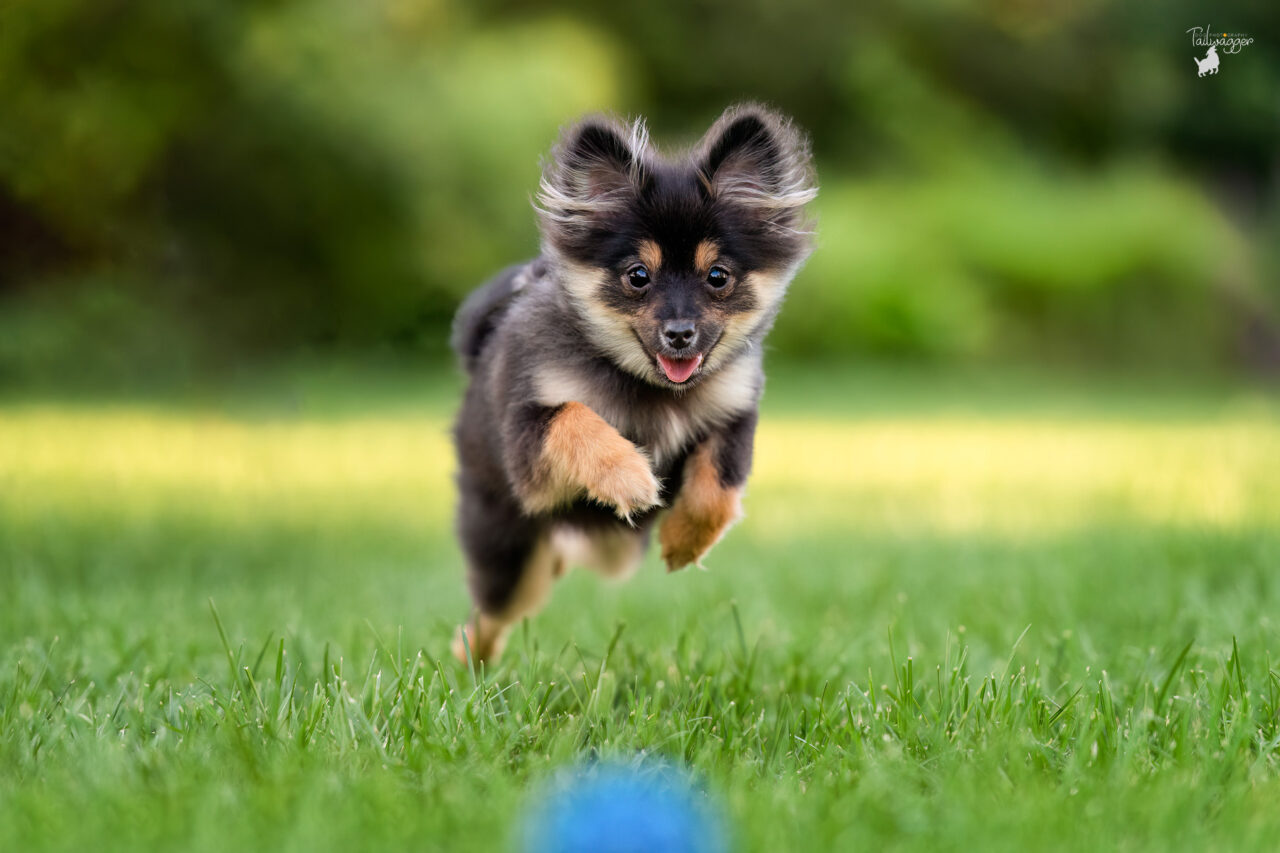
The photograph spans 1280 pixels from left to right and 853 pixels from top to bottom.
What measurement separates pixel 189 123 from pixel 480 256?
11.1ft

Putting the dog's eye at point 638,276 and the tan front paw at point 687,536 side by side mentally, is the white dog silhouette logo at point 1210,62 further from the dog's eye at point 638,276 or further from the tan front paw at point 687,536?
the tan front paw at point 687,536

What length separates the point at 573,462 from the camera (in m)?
3.00

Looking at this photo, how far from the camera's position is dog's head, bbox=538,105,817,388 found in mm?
3107

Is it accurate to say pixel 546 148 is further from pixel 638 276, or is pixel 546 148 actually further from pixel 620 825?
pixel 620 825

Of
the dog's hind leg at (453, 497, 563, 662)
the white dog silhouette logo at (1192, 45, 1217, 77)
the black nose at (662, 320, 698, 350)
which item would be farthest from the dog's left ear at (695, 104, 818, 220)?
the white dog silhouette logo at (1192, 45, 1217, 77)

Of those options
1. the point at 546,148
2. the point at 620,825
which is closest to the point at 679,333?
the point at 620,825

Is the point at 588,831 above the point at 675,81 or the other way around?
the other way around

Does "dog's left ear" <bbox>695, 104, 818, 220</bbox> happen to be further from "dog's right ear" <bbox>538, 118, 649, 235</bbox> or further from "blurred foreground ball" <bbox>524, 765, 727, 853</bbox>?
"blurred foreground ball" <bbox>524, 765, 727, 853</bbox>

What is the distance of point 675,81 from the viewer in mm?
18094

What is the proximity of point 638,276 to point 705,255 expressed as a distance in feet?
0.58

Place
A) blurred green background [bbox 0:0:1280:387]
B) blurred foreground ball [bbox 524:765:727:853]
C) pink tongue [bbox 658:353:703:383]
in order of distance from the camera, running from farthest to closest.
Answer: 1. blurred green background [bbox 0:0:1280:387]
2. pink tongue [bbox 658:353:703:383]
3. blurred foreground ball [bbox 524:765:727:853]

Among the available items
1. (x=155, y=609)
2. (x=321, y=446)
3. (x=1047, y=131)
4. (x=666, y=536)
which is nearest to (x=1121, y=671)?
(x=666, y=536)

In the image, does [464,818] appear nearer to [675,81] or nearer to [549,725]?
[549,725]

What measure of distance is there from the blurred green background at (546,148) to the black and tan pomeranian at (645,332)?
13.8 ft
